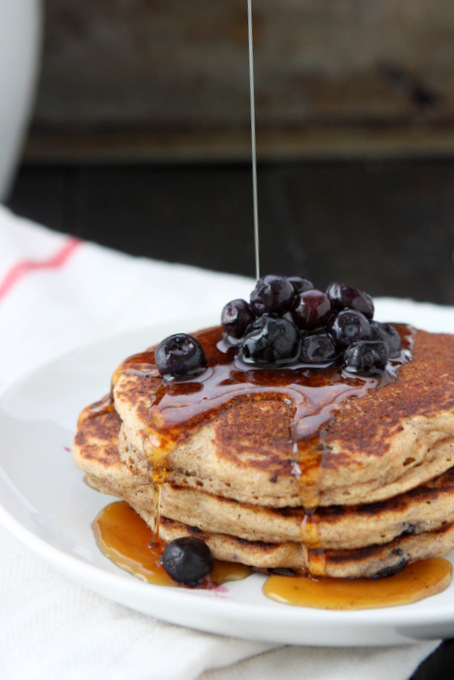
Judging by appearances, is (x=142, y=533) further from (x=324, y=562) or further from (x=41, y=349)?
(x=41, y=349)

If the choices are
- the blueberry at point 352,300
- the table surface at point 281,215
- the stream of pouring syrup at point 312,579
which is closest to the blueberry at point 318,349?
the blueberry at point 352,300

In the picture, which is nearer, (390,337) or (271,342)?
(271,342)

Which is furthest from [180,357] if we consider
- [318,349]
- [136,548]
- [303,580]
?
[303,580]

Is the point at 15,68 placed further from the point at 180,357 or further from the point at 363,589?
the point at 363,589

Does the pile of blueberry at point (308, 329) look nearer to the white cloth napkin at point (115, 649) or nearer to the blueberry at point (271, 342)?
the blueberry at point (271, 342)

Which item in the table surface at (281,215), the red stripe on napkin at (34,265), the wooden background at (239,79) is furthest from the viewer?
the wooden background at (239,79)

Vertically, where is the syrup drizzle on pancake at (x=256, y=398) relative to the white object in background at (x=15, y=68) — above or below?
below

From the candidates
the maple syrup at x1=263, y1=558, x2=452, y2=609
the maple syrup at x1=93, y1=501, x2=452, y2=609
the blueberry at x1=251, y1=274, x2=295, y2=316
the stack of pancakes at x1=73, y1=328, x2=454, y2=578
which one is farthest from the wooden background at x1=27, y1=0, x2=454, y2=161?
the maple syrup at x1=263, y1=558, x2=452, y2=609

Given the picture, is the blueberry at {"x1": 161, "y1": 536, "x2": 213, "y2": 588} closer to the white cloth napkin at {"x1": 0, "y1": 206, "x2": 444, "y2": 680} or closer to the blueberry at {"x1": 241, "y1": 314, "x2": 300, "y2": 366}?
the white cloth napkin at {"x1": 0, "y1": 206, "x2": 444, "y2": 680}
